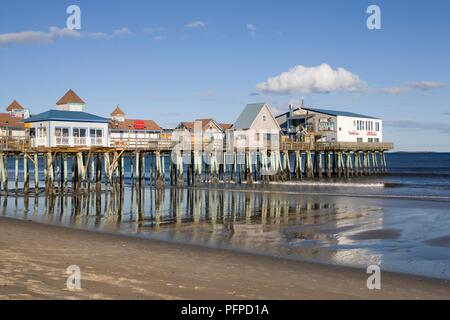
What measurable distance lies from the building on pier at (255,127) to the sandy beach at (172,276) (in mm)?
35493

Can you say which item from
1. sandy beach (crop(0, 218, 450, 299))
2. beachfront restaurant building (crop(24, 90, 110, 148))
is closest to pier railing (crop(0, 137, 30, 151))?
beachfront restaurant building (crop(24, 90, 110, 148))

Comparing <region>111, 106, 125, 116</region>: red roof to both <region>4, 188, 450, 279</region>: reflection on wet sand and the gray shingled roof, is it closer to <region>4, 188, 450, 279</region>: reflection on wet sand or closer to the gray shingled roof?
the gray shingled roof

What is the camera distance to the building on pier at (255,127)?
2000 inches

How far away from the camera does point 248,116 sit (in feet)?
172

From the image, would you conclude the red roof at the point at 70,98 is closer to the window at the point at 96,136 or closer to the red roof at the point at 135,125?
the red roof at the point at 135,125

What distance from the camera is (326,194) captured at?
36.4 meters

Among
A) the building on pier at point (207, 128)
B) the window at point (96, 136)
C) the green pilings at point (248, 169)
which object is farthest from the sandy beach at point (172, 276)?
the building on pier at point (207, 128)

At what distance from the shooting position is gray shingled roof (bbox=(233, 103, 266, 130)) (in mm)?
51688

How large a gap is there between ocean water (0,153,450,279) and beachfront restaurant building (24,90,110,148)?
4.24m

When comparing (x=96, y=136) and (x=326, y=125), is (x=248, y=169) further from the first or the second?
(x=96, y=136)

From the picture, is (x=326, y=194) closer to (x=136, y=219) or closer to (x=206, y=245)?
(x=136, y=219)

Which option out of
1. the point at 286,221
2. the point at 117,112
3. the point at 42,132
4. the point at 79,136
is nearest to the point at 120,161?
the point at 79,136
